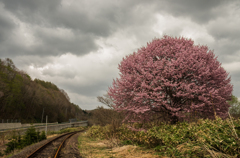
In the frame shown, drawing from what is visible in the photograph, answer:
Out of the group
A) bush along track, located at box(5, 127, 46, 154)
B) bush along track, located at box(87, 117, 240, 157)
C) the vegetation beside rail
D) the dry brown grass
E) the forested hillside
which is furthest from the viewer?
the forested hillside

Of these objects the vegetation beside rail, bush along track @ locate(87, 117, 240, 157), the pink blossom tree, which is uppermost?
the pink blossom tree

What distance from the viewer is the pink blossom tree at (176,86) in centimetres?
870

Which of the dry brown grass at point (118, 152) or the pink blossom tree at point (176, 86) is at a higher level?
the pink blossom tree at point (176, 86)

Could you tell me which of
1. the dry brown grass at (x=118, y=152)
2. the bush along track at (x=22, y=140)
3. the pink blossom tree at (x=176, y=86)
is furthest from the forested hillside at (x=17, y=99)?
the pink blossom tree at (x=176, y=86)

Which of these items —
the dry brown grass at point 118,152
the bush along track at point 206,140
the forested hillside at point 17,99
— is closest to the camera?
the bush along track at point 206,140

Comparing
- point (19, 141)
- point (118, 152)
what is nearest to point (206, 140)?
point (118, 152)

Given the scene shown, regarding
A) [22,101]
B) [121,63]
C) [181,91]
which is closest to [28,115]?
[22,101]

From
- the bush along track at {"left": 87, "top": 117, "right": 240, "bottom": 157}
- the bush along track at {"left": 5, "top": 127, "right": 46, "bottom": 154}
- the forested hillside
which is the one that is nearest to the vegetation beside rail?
the bush along track at {"left": 5, "top": 127, "right": 46, "bottom": 154}

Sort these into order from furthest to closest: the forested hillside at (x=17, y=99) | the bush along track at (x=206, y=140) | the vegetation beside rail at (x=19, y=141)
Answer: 1. the forested hillside at (x=17, y=99)
2. the vegetation beside rail at (x=19, y=141)
3. the bush along track at (x=206, y=140)

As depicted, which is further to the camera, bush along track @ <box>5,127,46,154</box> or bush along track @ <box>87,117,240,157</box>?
bush along track @ <box>5,127,46,154</box>

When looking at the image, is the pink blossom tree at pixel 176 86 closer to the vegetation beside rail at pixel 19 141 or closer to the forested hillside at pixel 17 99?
the vegetation beside rail at pixel 19 141

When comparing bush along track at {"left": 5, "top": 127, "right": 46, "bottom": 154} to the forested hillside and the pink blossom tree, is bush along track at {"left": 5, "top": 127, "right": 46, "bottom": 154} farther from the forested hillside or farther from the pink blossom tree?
the forested hillside

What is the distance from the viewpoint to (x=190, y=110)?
28.5ft

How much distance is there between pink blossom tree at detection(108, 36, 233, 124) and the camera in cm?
870
